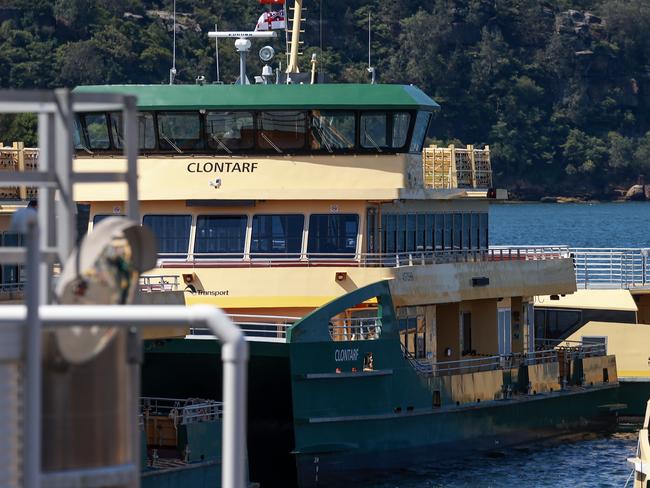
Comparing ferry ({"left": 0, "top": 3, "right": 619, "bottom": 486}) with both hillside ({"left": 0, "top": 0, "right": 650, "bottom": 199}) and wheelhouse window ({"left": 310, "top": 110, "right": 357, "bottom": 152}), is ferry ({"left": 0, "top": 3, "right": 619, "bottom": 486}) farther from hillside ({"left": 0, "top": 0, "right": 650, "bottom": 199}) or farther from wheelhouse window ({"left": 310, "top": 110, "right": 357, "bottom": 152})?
hillside ({"left": 0, "top": 0, "right": 650, "bottom": 199})

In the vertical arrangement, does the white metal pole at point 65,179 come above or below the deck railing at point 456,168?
below

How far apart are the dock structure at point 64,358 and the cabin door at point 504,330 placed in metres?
26.2

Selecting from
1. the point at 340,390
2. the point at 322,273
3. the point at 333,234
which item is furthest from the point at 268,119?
the point at 340,390

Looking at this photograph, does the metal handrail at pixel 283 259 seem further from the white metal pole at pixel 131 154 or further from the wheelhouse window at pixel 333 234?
the white metal pole at pixel 131 154

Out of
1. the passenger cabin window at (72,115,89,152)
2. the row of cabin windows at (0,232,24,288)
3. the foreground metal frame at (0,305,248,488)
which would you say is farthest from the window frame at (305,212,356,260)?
→ the foreground metal frame at (0,305,248,488)

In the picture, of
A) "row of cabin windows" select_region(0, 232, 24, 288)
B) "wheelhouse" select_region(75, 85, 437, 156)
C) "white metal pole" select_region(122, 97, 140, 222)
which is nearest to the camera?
"white metal pole" select_region(122, 97, 140, 222)

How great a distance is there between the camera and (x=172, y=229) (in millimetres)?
30578

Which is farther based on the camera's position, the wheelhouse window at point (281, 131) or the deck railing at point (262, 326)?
the wheelhouse window at point (281, 131)

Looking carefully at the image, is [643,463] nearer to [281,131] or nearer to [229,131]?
[281,131]

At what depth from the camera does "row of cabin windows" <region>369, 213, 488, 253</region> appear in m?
31.6

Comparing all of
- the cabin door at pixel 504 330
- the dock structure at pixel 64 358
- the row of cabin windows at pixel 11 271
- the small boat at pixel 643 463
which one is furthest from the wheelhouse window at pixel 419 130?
the dock structure at pixel 64 358

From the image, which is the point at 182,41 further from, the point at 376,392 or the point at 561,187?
the point at 376,392

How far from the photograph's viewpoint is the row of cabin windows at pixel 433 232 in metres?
31.6

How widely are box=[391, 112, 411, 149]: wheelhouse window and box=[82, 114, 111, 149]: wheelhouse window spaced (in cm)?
462
